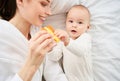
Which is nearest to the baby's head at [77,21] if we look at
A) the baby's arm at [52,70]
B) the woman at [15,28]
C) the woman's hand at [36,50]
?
the baby's arm at [52,70]

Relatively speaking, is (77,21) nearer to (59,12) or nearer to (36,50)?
(59,12)

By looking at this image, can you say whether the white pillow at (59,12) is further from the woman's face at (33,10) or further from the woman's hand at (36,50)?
the woman's hand at (36,50)

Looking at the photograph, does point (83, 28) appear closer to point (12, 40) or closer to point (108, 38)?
point (108, 38)

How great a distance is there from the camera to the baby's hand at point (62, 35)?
1139mm

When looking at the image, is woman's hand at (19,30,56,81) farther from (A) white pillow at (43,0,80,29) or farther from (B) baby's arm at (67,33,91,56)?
(A) white pillow at (43,0,80,29)

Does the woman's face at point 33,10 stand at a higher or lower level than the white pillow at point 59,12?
higher

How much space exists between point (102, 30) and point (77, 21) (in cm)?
18

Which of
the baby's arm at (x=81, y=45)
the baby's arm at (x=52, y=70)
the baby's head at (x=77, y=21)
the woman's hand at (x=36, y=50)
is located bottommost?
the baby's arm at (x=52, y=70)

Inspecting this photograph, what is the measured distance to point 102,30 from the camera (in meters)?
1.47

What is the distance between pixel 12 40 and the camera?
1.08 metres

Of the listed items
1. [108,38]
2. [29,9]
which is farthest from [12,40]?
[108,38]

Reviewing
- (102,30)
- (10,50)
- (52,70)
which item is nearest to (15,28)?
(10,50)

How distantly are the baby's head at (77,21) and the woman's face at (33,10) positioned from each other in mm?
301

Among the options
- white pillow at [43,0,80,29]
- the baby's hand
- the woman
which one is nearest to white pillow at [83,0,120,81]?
white pillow at [43,0,80,29]
